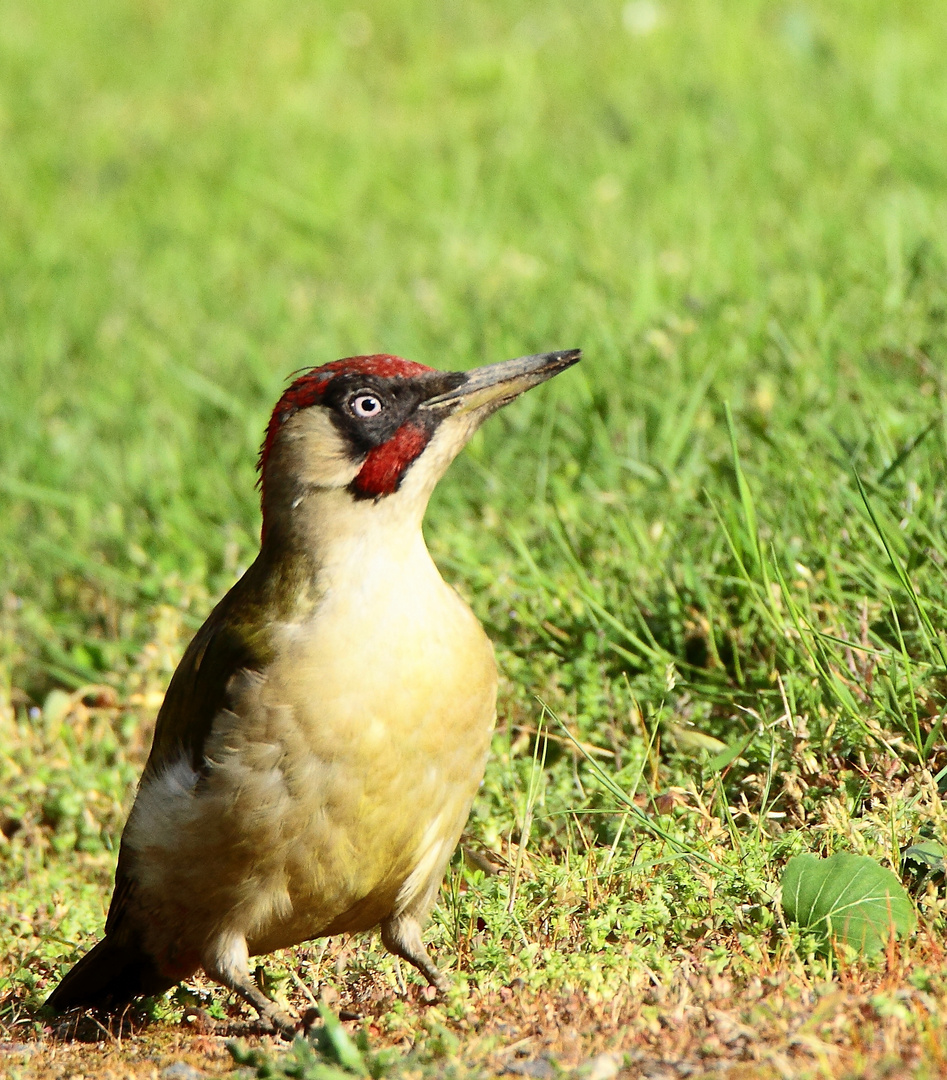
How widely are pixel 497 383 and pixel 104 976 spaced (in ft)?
5.48

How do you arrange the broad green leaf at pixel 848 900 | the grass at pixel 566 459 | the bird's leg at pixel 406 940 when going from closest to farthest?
1. the broad green leaf at pixel 848 900
2. the grass at pixel 566 459
3. the bird's leg at pixel 406 940

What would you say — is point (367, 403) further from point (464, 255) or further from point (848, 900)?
point (464, 255)

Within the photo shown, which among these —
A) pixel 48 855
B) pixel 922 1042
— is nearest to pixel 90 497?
pixel 48 855

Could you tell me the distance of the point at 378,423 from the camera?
3.40m

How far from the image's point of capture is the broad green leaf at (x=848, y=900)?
9.88 feet

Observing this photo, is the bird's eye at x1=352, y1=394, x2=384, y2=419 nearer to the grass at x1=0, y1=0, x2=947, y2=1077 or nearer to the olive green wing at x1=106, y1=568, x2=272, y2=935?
the olive green wing at x1=106, y1=568, x2=272, y2=935

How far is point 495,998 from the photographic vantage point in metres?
3.02

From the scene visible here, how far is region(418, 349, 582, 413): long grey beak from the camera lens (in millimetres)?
3459

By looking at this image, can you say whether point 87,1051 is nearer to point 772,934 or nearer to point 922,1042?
point 772,934

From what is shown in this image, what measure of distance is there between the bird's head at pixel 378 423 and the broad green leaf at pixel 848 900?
45.2 inches

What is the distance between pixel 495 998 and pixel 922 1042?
2.84ft

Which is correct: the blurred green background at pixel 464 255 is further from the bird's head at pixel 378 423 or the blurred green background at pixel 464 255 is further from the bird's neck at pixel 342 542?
the bird's neck at pixel 342 542

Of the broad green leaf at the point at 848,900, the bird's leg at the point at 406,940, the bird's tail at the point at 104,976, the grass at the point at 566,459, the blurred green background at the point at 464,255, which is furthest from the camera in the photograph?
the blurred green background at the point at 464,255

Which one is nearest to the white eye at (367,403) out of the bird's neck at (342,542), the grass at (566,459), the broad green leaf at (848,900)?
the bird's neck at (342,542)
